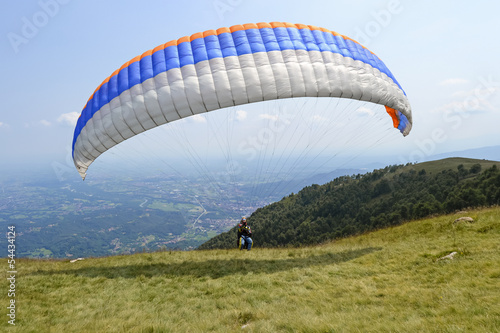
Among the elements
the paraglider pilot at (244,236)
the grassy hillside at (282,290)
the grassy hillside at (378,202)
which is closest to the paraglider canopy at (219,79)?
the grassy hillside at (282,290)

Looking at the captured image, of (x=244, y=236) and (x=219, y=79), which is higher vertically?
(x=219, y=79)

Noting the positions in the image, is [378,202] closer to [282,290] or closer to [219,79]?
[282,290]

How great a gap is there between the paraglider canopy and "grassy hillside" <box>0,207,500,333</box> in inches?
220

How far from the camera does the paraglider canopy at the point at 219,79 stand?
911 cm

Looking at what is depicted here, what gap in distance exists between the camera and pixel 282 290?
7.48m

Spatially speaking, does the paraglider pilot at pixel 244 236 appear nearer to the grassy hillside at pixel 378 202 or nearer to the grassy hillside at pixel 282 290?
the grassy hillside at pixel 282 290

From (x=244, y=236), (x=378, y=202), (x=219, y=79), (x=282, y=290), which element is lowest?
(x=378, y=202)

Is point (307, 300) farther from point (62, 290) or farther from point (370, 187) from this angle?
point (370, 187)

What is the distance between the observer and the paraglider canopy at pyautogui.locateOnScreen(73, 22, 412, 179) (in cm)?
911

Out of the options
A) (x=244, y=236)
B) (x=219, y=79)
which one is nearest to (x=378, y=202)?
(x=244, y=236)

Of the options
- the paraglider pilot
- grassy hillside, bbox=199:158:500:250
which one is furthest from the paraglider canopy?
grassy hillside, bbox=199:158:500:250

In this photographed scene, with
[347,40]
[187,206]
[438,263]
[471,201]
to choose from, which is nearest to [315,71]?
[347,40]

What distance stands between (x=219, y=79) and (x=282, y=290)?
7871 mm

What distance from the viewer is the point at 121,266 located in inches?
400
